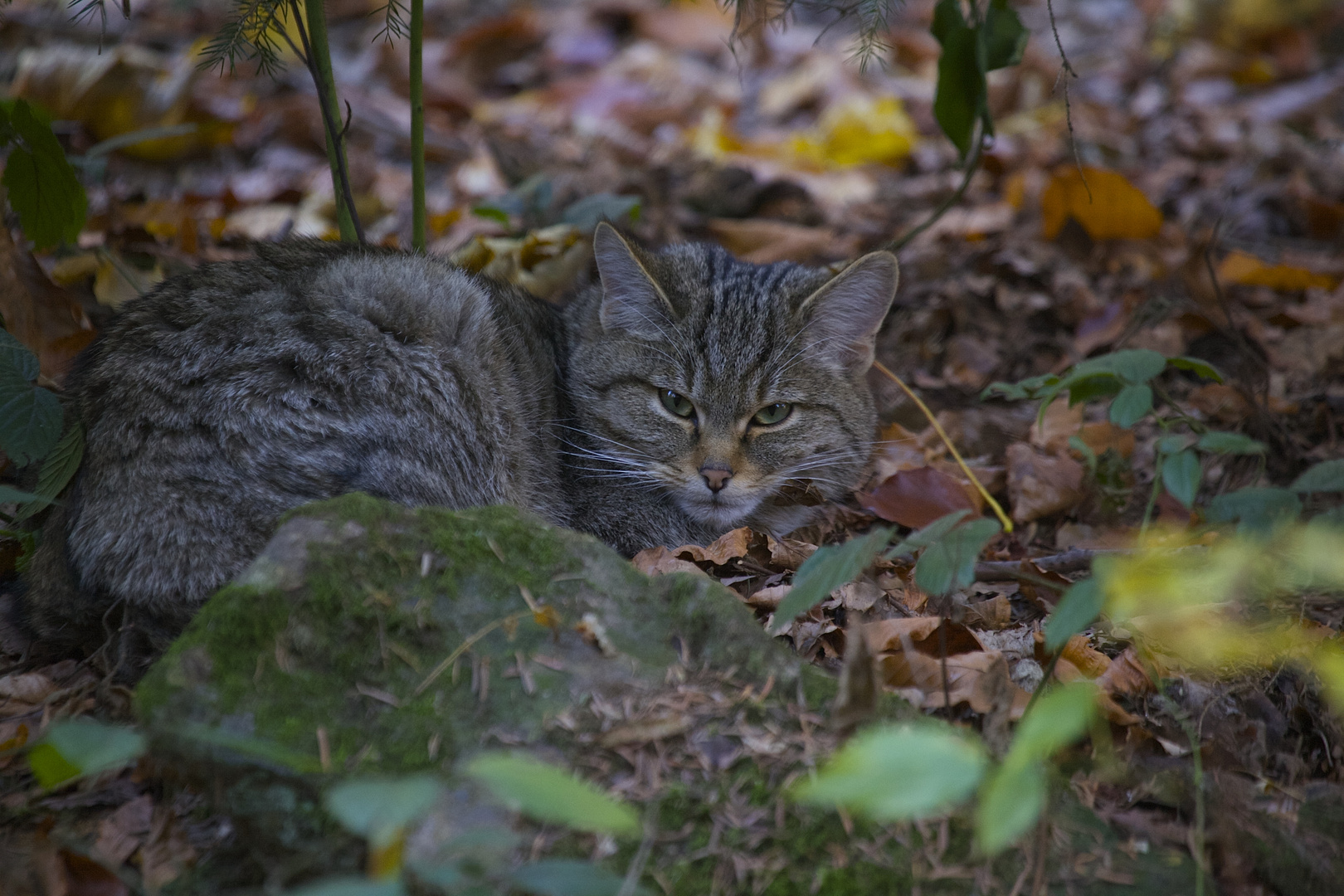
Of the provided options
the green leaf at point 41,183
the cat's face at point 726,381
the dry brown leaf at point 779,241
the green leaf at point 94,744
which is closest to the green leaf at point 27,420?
the green leaf at point 41,183

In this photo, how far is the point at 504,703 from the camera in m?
2.15

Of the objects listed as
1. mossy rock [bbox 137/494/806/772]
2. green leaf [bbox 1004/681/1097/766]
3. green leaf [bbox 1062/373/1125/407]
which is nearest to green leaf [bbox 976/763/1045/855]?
green leaf [bbox 1004/681/1097/766]

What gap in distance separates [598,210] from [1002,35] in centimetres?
190

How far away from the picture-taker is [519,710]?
2.13 m

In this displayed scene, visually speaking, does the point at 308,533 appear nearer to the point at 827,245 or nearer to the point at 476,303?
the point at 476,303

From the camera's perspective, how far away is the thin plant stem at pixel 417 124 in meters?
3.56

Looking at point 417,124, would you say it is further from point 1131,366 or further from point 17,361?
point 1131,366

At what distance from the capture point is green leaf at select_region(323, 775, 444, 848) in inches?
55.2

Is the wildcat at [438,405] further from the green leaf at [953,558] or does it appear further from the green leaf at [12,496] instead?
the green leaf at [953,558]

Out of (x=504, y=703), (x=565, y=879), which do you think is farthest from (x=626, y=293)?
(x=565, y=879)

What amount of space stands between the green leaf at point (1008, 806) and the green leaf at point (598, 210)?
3.55 m

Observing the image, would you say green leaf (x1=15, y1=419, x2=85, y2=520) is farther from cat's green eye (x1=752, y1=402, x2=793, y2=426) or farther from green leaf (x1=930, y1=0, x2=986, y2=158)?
green leaf (x1=930, y1=0, x2=986, y2=158)

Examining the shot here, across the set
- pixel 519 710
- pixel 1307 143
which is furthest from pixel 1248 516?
pixel 1307 143

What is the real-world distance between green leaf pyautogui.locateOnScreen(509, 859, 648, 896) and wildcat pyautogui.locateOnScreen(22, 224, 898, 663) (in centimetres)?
155
